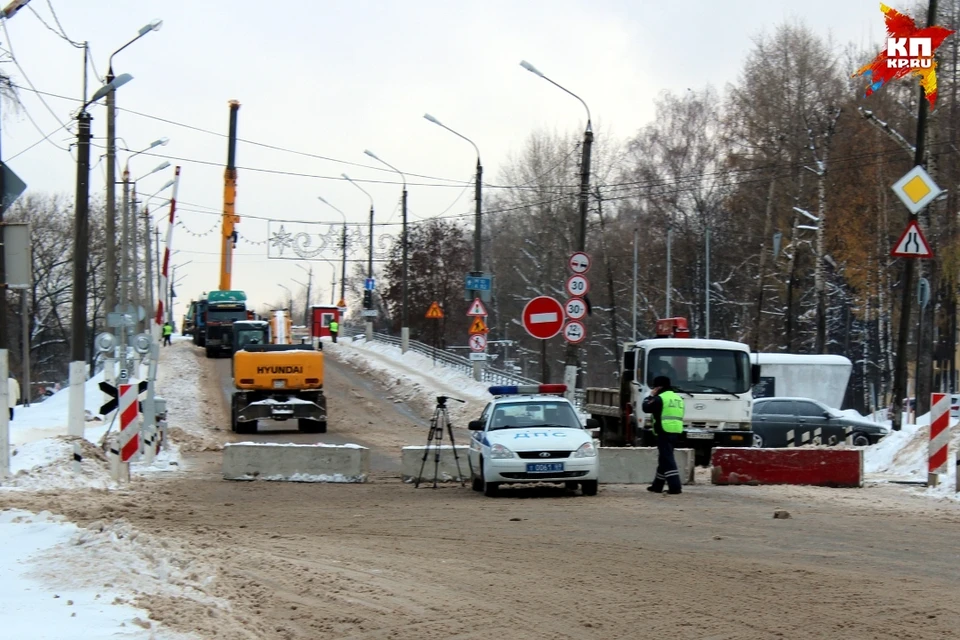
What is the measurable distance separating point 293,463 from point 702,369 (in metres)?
8.29

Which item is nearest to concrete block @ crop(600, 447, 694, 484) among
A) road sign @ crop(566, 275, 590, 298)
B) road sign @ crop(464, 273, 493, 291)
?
road sign @ crop(566, 275, 590, 298)

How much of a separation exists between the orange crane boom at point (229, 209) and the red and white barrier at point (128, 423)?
43875mm

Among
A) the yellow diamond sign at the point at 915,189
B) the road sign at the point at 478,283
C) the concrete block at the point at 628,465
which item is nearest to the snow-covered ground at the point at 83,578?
the concrete block at the point at 628,465

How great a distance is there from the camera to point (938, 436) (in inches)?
735

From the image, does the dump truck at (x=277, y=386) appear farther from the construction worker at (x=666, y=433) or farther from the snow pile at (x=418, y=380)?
the construction worker at (x=666, y=433)

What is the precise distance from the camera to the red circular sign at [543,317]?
20.9 meters

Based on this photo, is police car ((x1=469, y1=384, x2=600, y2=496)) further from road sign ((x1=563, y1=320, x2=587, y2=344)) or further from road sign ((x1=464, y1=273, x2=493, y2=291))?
road sign ((x1=464, y1=273, x2=493, y2=291))

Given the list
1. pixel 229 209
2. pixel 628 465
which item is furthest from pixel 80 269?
pixel 229 209

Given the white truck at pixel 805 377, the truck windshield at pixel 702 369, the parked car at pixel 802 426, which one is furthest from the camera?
the white truck at pixel 805 377

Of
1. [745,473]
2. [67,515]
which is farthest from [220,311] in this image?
[67,515]

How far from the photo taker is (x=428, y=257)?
68812 millimetres

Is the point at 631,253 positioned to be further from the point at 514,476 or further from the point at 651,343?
the point at 514,476

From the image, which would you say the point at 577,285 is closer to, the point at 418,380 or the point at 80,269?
the point at 80,269

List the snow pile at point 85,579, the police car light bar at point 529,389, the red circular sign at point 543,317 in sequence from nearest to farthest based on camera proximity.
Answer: the snow pile at point 85,579 < the police car light bar at point 529,389 < the red circular sign at point 543,317
